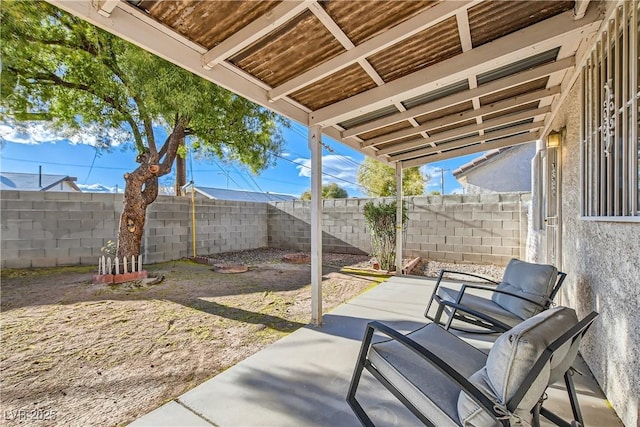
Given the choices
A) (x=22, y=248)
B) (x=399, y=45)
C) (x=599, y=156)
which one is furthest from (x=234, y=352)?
(x=22, y=248)

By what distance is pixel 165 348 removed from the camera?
110 inches

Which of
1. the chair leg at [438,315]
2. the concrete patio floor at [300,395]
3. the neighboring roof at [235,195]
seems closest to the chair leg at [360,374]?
the concrete patio floor at [300,395]

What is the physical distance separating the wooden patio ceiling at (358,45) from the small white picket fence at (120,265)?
4.54m

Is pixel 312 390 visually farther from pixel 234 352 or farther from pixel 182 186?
pixel 182 186

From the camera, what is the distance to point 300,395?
79.6 inches

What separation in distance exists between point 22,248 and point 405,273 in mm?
7807

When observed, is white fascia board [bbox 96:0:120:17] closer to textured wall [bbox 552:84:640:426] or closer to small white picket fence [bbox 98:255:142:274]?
textured wall [bbox 552:84:640:426]

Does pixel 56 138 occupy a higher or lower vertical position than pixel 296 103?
higher

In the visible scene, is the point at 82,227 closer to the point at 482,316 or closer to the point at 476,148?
the point at 482,316

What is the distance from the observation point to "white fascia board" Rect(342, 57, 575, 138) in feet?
8.64

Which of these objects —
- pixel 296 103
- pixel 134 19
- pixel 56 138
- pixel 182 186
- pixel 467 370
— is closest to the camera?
pixel 467 370

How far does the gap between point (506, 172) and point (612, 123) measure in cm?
1185

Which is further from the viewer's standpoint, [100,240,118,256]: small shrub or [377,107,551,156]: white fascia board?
[100,240,118,256]: small shrub

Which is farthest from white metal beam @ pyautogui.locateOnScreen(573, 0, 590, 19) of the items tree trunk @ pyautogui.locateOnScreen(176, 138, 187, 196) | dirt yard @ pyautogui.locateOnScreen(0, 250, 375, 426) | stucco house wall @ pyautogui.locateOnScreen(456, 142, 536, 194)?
stucco house wall @ pyautogui.locateOnScreen(456, 142, 536, 194)
